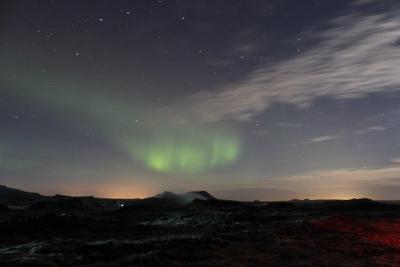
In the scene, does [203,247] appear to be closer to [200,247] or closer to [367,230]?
[200,247]

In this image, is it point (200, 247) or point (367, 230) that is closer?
point (200, 247)

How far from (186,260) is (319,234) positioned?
1241cm

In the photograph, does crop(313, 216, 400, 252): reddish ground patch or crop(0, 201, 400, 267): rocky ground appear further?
crop(313, 216, 400, 252): reddish ground patch

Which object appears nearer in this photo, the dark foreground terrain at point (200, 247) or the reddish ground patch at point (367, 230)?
the dark foreground terrain at point (200, 247)

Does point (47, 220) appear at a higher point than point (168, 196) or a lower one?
lower

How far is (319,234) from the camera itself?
92.8 feet

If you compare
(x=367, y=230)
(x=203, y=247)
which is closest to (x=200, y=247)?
(x=203, y=247)

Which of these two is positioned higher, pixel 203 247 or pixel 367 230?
pixel 367 230

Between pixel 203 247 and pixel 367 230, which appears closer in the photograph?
pixel 203 247

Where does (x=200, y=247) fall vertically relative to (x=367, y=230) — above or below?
below

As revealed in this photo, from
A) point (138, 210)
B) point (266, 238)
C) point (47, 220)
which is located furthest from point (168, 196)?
point (266, 238)

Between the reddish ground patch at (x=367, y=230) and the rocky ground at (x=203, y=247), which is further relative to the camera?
the reddish ground patch at (x=367, y=230)

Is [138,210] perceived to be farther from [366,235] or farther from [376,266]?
[376,266]

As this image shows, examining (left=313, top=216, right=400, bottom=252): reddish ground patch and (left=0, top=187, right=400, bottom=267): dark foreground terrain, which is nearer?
(left=0, top=187, right=400, bottom=267): dark foreground terrain
